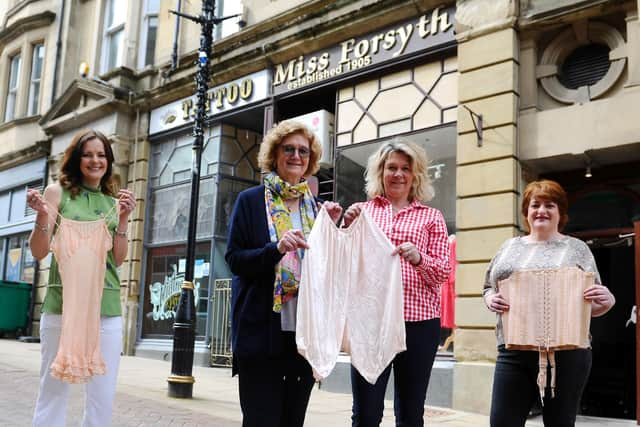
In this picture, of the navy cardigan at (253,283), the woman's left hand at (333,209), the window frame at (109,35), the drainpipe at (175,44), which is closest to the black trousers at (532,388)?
the woman's left hand at (333,209)

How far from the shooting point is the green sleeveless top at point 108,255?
12.6 ft

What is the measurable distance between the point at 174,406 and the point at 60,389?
4.56 m

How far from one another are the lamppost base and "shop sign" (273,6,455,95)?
597 centimetres

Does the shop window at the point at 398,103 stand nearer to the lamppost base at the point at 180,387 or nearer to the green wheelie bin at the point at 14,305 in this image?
the lamppost base at the point at 180,387

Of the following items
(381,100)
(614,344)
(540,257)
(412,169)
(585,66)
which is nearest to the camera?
(540,257)

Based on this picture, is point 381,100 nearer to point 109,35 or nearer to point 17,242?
point 109,35


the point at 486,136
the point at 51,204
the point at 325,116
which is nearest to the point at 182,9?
the point at 325,116

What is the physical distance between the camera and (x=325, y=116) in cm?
1230

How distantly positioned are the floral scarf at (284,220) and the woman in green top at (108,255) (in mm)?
1097

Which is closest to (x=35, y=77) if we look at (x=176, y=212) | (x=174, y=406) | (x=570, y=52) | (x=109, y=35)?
(x=109, y=35)

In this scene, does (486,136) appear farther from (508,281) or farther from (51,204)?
(51,204)

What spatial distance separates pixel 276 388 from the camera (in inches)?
130

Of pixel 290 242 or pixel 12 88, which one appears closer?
pixel 290 242

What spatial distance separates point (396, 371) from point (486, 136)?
21.1 ft
